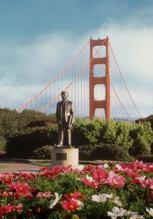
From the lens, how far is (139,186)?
6.32m

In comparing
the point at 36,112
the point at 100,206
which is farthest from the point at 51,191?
the point at 36,112

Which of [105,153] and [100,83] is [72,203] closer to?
[105,153]

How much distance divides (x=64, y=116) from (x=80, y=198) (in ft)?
60.6

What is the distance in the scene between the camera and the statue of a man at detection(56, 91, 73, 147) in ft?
78.4

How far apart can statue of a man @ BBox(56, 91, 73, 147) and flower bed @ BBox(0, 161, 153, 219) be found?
1684 centimetres

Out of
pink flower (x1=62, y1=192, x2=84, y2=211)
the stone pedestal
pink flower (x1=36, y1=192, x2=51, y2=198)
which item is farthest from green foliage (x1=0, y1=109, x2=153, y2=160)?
pink flower (x1=62, y1=192, x2=84, y2=211)

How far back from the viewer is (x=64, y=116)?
24094mm

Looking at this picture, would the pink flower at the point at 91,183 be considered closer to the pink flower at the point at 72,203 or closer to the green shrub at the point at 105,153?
the pink flower at the point at 72,203

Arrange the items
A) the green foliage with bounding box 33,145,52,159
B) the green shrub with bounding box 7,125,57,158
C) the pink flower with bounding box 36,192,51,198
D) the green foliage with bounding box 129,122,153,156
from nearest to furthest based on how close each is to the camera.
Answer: the pink flower with bounding box 36,192,51,198, the green foliage with bounding box 33,145,52,159, the green foliage with bounding box 129,122,153,156, the green shrub with bounding box 7,125,57,158

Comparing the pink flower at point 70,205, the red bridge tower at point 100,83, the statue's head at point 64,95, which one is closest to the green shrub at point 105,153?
the statue's head at point 64,95

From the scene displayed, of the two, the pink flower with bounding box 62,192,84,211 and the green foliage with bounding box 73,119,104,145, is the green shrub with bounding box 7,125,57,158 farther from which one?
the pink flower with bounding box 62,192,84,211

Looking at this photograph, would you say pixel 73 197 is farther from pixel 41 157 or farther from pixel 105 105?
pixel 105 105

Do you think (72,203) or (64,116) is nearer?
(72,203)

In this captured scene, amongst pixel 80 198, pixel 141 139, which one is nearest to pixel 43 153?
pixel 141 139
